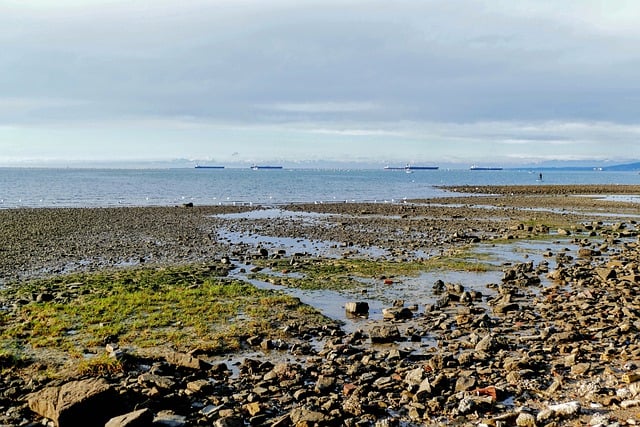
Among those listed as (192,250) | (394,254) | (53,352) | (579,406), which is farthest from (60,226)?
(579,406)

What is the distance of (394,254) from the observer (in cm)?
3081

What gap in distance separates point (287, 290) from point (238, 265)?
6156mm

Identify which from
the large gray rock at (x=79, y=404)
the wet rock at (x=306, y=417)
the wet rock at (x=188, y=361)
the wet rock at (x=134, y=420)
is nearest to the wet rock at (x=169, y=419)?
the wet rock at (x=134, y=420)

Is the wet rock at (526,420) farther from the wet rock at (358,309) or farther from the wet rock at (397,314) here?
the wet rock at (358,309)

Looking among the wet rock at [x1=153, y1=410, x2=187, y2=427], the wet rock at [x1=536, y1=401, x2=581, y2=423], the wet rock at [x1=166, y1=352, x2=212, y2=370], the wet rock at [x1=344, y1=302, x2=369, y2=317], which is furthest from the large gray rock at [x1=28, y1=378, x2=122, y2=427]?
the wet rock at [x1=344, y1=302, x2=369, y2=317]

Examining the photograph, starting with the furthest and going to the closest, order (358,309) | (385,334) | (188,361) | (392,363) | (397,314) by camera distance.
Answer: (358,309) < (397,314) < (385,334) < (392,363) < (188,361)

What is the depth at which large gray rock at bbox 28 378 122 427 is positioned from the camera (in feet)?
31.1

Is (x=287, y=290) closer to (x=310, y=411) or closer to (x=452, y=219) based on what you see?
(x=310, y=411)

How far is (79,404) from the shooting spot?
31.1 ft

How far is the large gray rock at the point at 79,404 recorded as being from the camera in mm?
9477

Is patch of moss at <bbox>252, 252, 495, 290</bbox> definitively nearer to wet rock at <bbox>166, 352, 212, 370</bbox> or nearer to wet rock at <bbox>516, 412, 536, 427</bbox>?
wet rock at <bbox>166, 352, 212, 370</bbox>

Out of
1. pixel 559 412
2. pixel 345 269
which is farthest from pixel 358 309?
pixel 559 412

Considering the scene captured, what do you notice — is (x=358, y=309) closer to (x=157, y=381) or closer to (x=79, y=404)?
(x=157, y=381)

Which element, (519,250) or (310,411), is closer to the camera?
(310,411)
